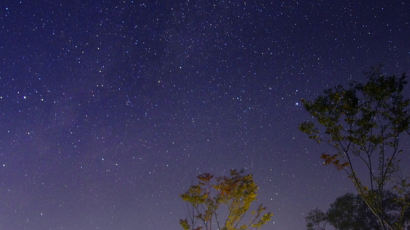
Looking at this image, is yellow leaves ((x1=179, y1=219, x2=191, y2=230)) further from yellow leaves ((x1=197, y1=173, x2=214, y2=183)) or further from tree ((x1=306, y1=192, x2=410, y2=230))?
tree ((x1=306, y1=192, x2=410, y2=230))

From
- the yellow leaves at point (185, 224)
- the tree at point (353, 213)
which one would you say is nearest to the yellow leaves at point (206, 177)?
the yellow leaves at point (185, 224)

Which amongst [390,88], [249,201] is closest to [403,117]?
[390,88]

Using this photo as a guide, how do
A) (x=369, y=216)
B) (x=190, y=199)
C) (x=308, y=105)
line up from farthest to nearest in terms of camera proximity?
(x=369, y=216) < (x=190, y=199) < (x=308, y=105)

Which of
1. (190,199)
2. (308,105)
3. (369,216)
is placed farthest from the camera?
(369,216)

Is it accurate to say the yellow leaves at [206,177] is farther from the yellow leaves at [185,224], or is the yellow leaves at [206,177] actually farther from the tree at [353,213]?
the tree at [353,213]

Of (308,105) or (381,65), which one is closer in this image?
(381,65)

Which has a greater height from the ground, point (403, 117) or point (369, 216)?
point (369, 216)

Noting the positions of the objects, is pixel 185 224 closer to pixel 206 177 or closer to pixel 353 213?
pixel 206 177

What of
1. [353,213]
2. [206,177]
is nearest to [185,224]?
[206,177]

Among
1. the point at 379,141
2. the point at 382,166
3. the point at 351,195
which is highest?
the point at 351,195

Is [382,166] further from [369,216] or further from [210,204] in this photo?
[369,216]

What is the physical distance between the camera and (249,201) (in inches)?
528

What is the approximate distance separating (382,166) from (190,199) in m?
6.87

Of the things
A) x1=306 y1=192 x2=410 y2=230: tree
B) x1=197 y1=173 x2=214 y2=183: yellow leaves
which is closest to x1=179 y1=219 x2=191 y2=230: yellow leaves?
x1=197 y1=173 x2=214 y2=183: yellow leaves
